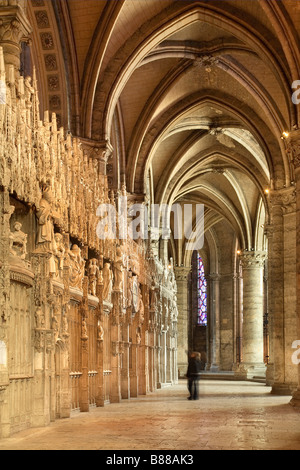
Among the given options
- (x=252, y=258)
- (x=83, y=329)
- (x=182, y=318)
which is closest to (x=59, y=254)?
(x=83, y=329)

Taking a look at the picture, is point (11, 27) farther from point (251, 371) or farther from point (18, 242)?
point (251, 371)

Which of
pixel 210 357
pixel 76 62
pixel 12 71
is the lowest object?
pixel 210 357

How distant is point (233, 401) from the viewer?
61.5 feet

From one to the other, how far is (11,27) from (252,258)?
25.7m

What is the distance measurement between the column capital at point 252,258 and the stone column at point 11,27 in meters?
25.4

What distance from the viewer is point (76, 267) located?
1505 centimetres

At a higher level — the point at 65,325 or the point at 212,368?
the point at 65,325

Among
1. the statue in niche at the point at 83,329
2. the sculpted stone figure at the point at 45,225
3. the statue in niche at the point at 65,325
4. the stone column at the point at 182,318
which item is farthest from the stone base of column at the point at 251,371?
the sculpted stone figure at the point at 45,225

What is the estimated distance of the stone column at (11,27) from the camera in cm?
1180

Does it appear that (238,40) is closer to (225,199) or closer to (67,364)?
(67,364)

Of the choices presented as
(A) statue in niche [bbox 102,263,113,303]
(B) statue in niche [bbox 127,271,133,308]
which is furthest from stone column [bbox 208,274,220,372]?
(A) statue in niche [bbox 102,263,113,303]

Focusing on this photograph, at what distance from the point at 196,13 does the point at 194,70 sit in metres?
4.27
